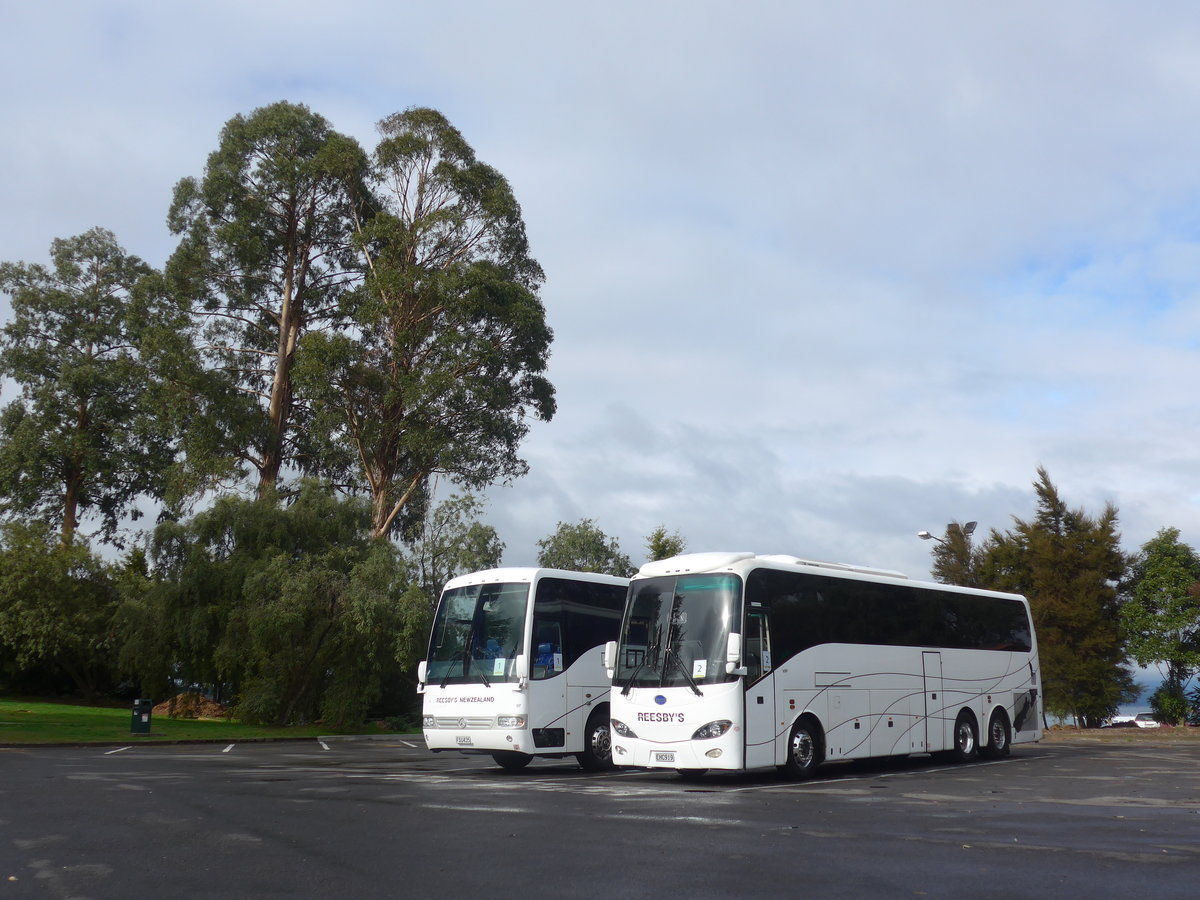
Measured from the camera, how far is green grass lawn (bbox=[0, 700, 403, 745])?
2744 cm

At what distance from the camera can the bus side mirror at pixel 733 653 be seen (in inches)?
591

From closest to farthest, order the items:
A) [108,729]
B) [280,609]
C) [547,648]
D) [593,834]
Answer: [593,834] < [547,648] < [108,729] < [280,609]

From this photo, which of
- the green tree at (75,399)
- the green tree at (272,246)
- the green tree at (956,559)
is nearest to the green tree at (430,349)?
the green tree at (272,246)

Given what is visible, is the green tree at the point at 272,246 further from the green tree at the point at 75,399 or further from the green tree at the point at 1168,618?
the green tree at the point at 1168,618

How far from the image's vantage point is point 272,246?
149 ft

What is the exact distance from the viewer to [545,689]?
17969 mm

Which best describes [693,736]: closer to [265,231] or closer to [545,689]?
[545,689]

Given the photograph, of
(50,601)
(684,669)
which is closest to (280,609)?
(50,601)

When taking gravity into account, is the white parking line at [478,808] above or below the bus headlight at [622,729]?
below

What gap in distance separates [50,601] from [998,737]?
40.4 m

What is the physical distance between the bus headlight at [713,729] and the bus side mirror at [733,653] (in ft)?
2.29

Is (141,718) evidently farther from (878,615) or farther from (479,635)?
(878,615)

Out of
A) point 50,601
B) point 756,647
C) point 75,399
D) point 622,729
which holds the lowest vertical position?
point 622,729

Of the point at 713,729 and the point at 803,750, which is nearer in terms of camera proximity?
the point at 713,729
